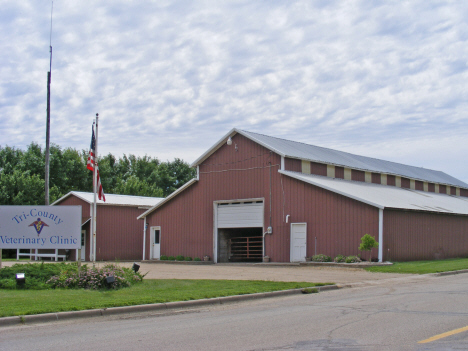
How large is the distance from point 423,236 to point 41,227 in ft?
69.9

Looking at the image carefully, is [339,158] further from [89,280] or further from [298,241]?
[89,280]

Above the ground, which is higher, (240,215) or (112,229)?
(240,215)

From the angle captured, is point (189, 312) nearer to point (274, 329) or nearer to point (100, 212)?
point (274, 329)

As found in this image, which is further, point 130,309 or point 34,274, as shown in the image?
point 34,274

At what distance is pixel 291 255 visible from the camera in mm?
29297

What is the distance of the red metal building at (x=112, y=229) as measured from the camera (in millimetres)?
38906

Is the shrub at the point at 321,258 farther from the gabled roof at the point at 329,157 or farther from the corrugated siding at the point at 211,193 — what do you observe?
the gabled roof at the point at 329,157

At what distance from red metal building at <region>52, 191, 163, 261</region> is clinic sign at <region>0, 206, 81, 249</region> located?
22.4m

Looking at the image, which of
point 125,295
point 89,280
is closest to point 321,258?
point 89,280

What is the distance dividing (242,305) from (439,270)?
1172 centimetres

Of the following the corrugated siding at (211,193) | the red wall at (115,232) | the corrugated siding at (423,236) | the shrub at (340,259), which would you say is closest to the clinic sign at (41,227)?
the shrub at (340,259)

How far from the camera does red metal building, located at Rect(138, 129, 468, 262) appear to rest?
2716 cm

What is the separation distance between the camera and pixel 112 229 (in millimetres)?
39250

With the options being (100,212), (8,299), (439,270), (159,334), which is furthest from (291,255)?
(159,334)
